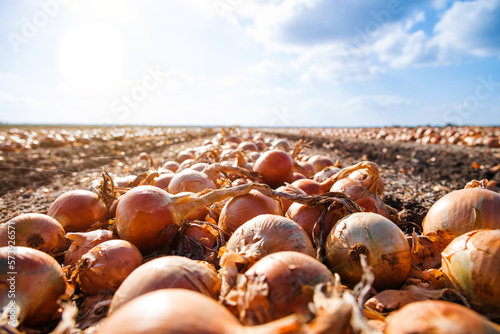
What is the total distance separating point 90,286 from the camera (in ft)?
4.02

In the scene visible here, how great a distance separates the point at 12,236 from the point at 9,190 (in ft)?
14.4

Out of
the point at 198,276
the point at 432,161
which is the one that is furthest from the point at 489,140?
the point at 198,276

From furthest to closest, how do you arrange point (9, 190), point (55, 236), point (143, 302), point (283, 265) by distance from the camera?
point (9, 190) < point (55, 236) < point (283, 265) < point (143, 302)

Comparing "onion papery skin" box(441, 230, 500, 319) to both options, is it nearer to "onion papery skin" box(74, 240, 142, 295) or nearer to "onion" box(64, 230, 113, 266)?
"onion papery skin" box(74, 240, 142, 295)

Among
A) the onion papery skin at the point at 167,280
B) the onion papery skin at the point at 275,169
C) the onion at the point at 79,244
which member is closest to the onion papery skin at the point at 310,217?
the onion papery skin at the point at 167,280

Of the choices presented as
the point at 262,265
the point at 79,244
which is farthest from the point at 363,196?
the point at 79,244

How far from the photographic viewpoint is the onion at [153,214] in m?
1.46

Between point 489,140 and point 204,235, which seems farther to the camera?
point 489,140

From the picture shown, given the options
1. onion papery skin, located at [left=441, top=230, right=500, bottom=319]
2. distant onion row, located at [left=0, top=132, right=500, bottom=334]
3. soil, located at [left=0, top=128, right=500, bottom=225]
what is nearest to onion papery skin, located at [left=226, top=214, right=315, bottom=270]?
Answer: distant onion row, located at [left=0, top=132, right=500, bottom=334]

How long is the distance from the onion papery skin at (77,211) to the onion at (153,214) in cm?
49

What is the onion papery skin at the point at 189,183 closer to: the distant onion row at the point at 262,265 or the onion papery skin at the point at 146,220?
the distant onion row at the point at 262,265

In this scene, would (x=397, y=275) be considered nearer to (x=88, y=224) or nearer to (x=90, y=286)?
(x=90, y=286)

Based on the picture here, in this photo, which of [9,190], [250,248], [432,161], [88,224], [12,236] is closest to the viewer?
[250,248]

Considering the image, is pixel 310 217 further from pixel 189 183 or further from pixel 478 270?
pixel 189 183
